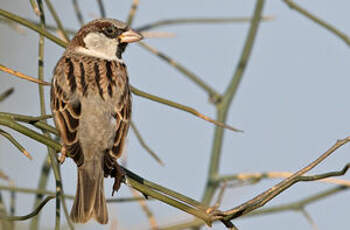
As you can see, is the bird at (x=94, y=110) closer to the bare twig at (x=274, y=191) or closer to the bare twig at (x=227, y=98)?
the bare twig at (x=227, y=98)

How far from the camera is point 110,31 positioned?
3.90m

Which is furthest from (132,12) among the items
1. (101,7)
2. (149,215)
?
(149,215)

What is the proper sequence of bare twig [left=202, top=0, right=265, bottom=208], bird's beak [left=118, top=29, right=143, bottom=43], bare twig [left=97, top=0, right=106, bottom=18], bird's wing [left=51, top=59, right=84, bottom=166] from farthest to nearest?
bird's beak [left=118, top=29, right=143, bottom=43] → bare twig [left=97, top=0, right=106, bottom=18] → bare twig [left=202, top=0, right=265, bottom=208] → bird's wing [left=51, top=59, right=84, bottom=166]

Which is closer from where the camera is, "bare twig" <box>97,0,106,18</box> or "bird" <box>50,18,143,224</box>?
"bird" <box>50,18,143,224</box>

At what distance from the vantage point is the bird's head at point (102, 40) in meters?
3.88

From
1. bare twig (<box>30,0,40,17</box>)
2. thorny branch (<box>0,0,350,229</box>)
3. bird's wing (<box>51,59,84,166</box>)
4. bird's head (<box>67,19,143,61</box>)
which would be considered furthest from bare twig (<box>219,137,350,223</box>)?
bird's head (<box>67,19,143,61</box>)

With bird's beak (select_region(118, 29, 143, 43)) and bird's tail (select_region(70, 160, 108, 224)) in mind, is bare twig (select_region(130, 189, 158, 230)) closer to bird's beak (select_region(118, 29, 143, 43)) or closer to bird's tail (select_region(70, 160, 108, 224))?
bird's tail (select_region(70, 160, 108, 224))

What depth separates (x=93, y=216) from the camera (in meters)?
2.65

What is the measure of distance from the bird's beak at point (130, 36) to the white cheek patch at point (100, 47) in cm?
10

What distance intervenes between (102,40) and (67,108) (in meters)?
0.87

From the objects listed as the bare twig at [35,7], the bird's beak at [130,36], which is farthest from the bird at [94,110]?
the bare twig at [35,7]

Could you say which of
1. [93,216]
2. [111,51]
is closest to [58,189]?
[93,216]

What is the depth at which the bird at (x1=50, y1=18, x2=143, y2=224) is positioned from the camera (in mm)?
2770

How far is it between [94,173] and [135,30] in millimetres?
1131
